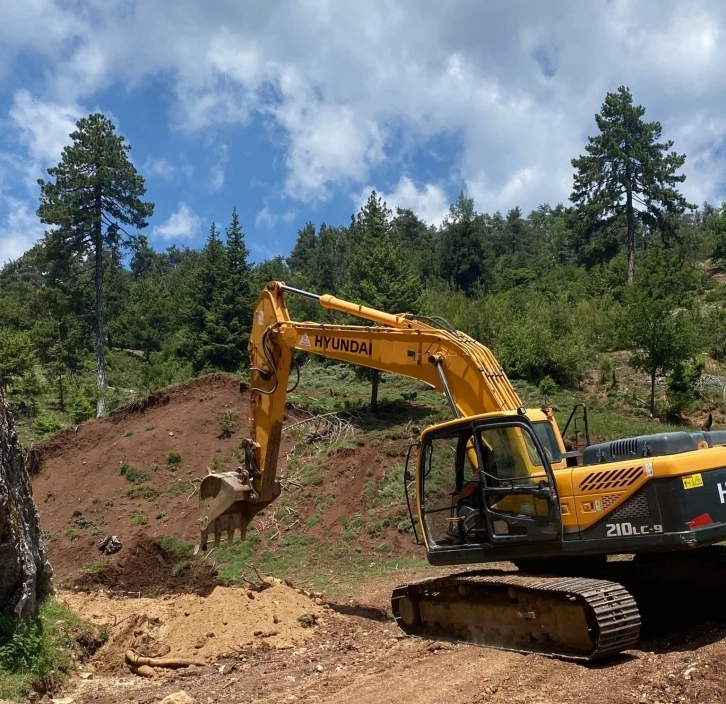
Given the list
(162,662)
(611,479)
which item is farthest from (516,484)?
(162,662)

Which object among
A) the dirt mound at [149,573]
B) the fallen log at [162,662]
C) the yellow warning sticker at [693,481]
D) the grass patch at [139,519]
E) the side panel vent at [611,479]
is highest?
the grass patch at [139,519]

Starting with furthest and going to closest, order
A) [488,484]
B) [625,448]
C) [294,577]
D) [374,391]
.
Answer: [374,391] < [294,577] < [488,484] < [625,448]

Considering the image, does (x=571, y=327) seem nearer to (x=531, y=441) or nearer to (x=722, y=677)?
(x=531, y=441)

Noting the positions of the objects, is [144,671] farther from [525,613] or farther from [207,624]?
[525,613]

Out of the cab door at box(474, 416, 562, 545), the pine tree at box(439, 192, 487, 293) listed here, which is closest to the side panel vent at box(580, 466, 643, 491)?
the cab door at box(474, 416, 562, 545)

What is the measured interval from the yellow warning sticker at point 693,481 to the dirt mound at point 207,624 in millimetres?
5043

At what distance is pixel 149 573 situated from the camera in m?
15.0

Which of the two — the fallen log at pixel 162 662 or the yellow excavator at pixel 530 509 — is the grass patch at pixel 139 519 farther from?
the yellow excavator at pixel 530 509

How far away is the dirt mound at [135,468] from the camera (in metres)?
18.6

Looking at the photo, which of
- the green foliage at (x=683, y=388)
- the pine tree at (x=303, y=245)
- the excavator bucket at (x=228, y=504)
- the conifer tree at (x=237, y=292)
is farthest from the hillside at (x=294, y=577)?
the pine tree at (x=303, y=245)

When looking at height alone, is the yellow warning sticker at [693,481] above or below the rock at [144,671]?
above

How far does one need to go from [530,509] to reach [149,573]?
9740mm

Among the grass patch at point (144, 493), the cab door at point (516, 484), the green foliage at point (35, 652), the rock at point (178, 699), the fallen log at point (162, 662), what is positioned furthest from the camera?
the grass patch at point (144, 493)

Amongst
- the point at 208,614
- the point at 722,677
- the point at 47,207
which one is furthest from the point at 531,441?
the point at 47,207
